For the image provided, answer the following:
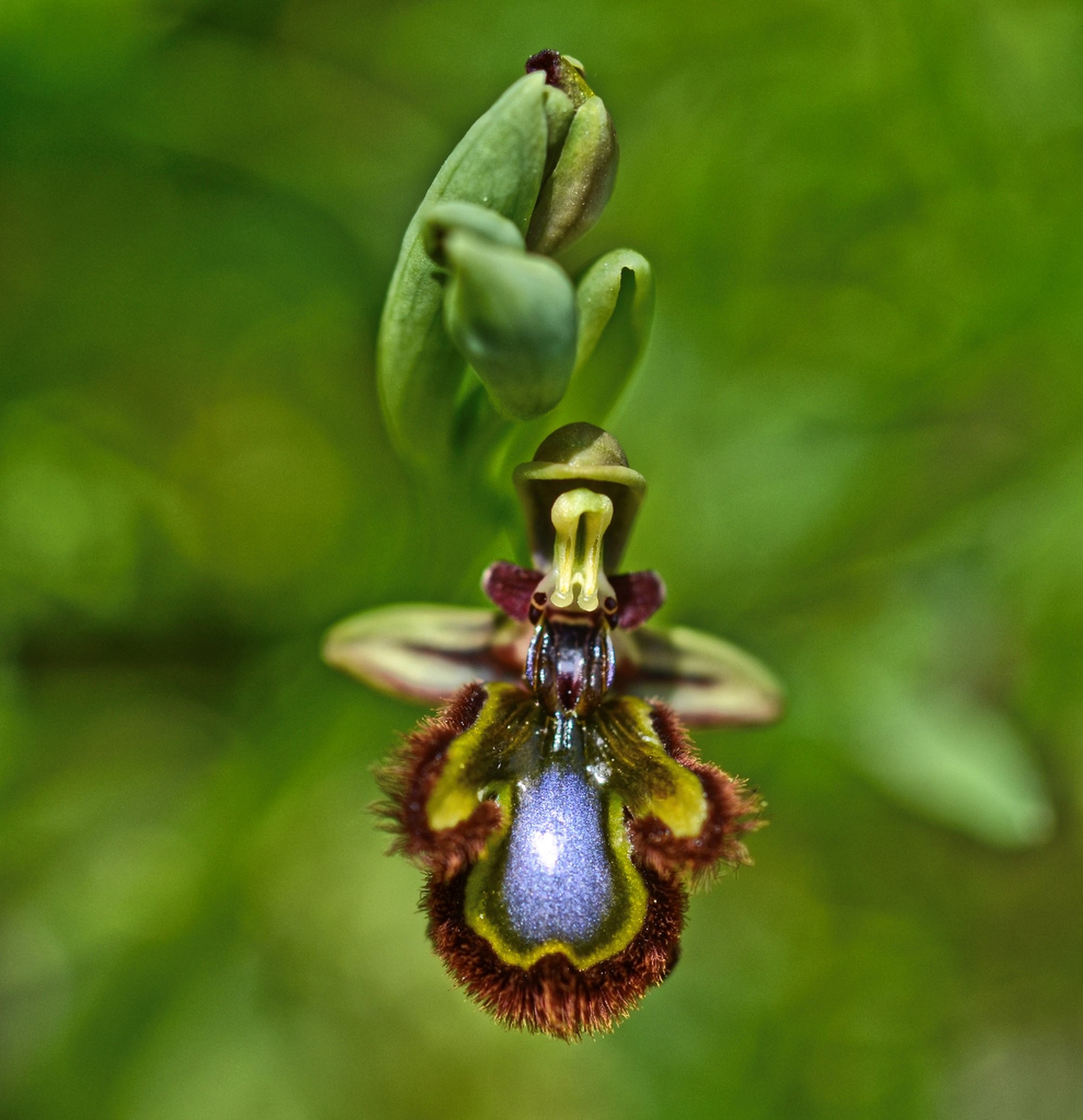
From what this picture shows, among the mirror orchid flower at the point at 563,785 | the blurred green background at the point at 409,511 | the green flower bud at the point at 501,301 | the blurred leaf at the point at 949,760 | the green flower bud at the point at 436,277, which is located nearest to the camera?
the green flower bud at the point at 501,301

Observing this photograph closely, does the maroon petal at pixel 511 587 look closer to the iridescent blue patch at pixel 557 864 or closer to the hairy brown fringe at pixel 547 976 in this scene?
the iridescent blue patch at pixel 557 864

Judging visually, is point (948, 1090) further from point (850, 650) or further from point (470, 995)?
point (470, 995)

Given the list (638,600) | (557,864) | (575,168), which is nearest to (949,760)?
(638,600)

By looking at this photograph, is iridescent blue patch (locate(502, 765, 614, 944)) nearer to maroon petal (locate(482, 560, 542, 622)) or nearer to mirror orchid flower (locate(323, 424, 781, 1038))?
mirror orchid flower (locate(323, 424, 781, 1038))

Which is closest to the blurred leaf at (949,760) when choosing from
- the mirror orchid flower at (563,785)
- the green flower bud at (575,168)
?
the mirror orchid flower at (563,785)

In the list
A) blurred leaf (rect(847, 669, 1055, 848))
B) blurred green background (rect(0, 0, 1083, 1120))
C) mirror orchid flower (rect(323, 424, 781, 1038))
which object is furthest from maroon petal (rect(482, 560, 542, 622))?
blurred leaf (rect(847, 669, 1055, 848))

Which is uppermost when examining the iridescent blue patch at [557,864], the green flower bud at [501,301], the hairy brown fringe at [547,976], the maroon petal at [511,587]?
the green flower bud at [501,301]

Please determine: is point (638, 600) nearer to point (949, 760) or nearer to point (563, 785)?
point (563, 785)
